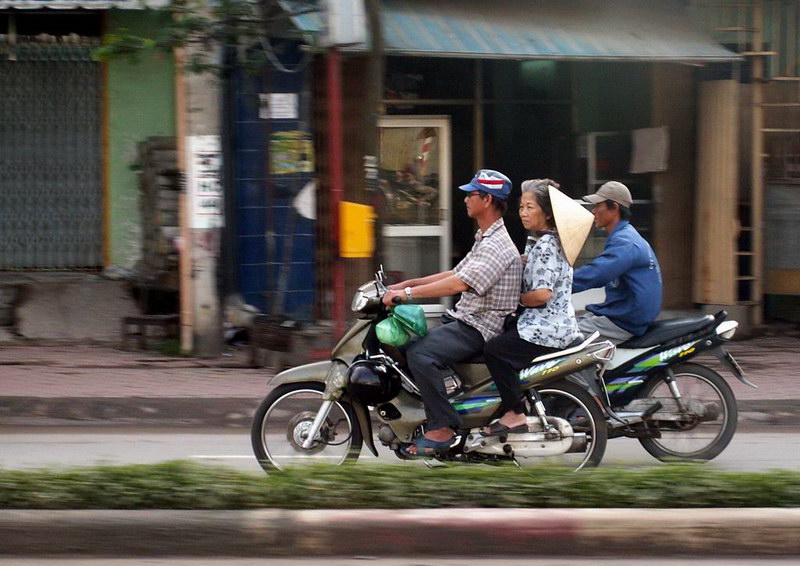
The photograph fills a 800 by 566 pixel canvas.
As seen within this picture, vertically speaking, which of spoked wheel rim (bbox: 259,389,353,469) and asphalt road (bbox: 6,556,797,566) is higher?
spoked wheel rim (bbox: 259,389,353,469)

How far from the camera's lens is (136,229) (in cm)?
1335

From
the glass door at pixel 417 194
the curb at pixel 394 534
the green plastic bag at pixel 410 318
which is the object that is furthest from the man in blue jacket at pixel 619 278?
the glass door at pixel 417 194

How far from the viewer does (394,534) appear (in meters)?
4.86

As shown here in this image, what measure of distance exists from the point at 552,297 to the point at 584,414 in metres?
0.67

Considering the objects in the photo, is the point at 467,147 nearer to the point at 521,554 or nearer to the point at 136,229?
the point at 136,229

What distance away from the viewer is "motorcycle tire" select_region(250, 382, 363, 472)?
20.8 ft

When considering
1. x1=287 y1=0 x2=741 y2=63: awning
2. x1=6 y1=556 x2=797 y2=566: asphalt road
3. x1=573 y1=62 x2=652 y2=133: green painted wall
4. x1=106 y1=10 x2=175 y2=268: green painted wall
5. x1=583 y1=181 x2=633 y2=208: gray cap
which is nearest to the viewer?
x1=6 y1=556 x2=797 y2=566: asphalt road

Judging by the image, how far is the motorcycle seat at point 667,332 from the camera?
6.62 meters

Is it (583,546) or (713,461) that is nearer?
(583,546)

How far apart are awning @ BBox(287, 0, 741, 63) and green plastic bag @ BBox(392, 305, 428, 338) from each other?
14.4ft

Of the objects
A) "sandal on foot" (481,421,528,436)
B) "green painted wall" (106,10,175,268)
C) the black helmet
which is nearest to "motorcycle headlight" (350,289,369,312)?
the black helmet

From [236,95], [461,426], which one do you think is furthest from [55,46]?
[461,426]

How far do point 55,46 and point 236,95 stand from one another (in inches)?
116

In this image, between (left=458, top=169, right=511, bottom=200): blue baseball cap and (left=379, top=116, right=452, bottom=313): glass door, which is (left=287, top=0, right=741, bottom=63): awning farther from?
(left=458, top=169, right=511, bottom=200): blue baseball cap
